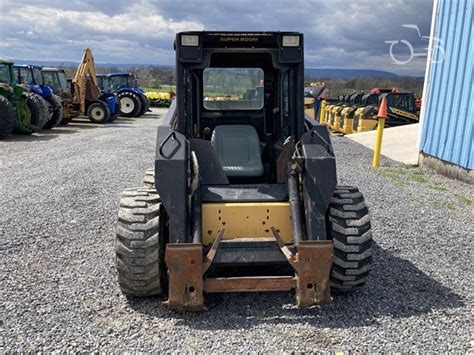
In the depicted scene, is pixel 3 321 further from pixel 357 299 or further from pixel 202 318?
pixel 357 299

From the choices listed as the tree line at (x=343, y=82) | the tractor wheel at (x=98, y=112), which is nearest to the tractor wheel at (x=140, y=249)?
the tractor wheel at (x=98, y=112)

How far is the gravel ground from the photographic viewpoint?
3268mm

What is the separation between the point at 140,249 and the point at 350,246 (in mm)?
1619

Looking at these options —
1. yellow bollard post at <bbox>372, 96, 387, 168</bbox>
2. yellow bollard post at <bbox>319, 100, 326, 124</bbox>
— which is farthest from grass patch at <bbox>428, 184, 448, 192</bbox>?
yellow bollard post at <bbox>319, 100, 326, 124</bbox>

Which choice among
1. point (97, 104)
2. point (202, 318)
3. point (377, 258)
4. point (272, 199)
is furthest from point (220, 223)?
point (97, 104)

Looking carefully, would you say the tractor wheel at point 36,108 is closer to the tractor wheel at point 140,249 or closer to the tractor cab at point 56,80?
the tractor cab at point 56,80

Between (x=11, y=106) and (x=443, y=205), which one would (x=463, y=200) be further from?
(x=11, y=106)

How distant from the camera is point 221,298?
389cm

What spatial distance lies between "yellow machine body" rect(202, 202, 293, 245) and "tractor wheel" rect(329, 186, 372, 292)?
39 centimetres

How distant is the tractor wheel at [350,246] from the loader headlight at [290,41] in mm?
1441

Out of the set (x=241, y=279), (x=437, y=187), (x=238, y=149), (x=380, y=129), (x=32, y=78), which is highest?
(x=32, y=78)

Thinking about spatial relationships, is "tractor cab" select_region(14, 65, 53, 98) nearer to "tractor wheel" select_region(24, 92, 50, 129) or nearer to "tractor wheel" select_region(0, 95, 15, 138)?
"tractor wheel" select_region(24, 92, 50, 129)

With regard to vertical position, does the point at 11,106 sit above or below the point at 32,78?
below

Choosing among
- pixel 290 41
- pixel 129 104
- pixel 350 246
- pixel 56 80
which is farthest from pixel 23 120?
pixel 350 246
